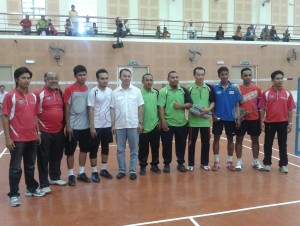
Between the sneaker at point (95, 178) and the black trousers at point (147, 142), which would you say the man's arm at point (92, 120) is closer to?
the sneaker at point (95, 178)

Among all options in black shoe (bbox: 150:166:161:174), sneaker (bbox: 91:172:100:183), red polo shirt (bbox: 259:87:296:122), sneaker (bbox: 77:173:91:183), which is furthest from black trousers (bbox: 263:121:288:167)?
sneaker (bbox: 77:173:91:183)

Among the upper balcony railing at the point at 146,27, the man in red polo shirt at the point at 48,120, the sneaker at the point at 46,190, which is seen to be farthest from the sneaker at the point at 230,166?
the upper balcony railing at the point at 146,27

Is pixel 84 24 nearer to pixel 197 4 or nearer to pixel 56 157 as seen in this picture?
pixel 197 4

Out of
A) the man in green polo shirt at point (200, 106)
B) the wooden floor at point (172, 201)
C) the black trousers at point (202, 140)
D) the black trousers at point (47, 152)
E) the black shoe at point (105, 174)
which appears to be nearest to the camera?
the wooden floor at point (172, 201)

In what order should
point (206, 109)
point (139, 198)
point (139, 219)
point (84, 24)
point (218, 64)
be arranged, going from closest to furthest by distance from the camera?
point (139, 219), point (139, 198), point (206, 109), point (84, 24), point (218, 64)

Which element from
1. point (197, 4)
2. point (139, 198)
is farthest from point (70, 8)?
point (139, 198)

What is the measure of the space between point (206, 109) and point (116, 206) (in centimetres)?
227

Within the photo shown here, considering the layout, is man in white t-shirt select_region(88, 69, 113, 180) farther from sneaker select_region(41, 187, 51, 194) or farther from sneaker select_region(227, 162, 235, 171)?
sneaker select_region(227, 162, 235, 171)

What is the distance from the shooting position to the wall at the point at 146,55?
14758 mm

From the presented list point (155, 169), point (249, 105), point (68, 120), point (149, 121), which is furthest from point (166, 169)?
point (68, 120)

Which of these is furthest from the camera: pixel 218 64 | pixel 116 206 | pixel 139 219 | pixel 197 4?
pixel 197 4

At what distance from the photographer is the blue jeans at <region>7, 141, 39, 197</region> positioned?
164 inches

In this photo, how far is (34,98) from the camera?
436 cm

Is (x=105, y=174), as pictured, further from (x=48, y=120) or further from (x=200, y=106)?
(x=200, y=106)
